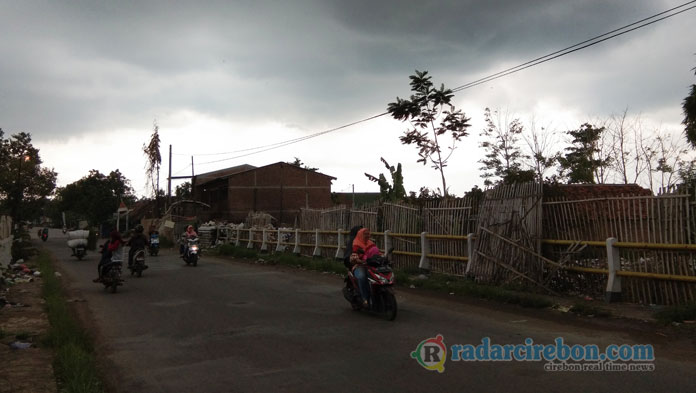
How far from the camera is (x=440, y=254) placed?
13398mm

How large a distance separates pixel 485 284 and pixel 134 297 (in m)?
7.75

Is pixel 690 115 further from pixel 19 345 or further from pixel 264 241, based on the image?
pixel 19 345

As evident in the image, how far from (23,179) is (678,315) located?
56554mm

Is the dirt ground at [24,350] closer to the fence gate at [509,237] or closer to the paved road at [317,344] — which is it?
the paved road at [317,344]

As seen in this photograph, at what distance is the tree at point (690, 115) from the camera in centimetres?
1994

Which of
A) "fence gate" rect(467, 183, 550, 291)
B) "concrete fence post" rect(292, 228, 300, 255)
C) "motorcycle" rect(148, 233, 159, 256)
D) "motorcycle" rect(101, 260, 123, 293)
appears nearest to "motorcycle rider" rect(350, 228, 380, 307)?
"fence gate" rect(467, 183, 550, 291)

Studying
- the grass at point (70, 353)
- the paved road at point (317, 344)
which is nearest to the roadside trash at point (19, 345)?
the grass at point (70, 353)

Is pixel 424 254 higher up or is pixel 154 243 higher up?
pixel 424 254

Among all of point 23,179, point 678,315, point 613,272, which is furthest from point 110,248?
point 23,179

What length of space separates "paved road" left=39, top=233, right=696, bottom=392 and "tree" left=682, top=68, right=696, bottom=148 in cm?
1598

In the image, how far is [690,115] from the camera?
2019cm

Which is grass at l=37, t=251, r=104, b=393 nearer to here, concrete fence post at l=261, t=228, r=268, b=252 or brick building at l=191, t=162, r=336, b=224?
concrete fence post at l=261, t=228, r=268, b=252

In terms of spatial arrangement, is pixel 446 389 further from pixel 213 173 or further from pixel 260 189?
pixel 213 173

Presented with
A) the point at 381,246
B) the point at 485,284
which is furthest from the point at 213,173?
the point at 485,284
